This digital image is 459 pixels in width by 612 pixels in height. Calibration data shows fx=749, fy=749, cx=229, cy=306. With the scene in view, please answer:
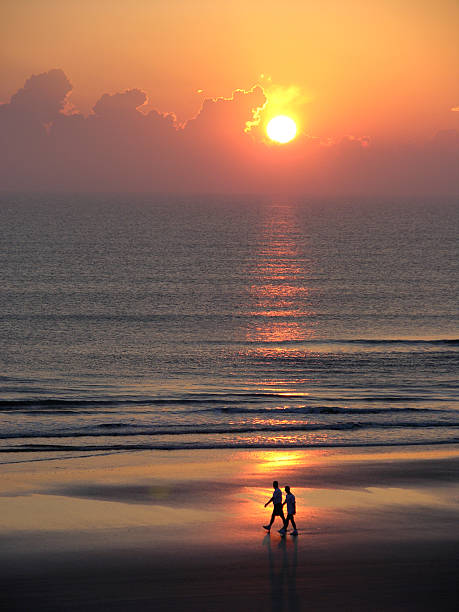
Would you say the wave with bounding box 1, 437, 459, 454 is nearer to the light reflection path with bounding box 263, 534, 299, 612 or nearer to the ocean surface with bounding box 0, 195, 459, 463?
the ocean surface with bounding box 0, 195, 459, 463

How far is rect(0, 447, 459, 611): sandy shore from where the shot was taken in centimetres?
2105

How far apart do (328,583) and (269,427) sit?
74.2ft

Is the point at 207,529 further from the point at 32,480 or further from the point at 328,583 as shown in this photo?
the point at 32,480

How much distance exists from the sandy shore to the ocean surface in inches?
231

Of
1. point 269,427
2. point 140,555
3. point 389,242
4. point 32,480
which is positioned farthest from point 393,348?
point 389,242

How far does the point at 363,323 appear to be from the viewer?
77625 millimetres

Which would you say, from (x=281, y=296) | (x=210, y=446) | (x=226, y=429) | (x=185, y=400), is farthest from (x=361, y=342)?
(x=210, y=446)

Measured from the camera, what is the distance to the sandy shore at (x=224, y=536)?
2105 cm

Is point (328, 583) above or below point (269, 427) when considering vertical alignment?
below

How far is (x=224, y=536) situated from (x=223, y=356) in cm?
3795

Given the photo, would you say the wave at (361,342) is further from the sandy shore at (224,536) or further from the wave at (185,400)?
the sandy shore at (224,536)

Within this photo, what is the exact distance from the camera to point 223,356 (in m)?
63.3

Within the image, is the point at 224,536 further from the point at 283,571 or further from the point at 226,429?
the point at 226,429

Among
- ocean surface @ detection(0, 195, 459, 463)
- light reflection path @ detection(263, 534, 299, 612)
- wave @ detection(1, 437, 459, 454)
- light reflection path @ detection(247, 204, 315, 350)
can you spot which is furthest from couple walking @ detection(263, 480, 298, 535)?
light reflection path @ detection(247, 204, 315, 350)
